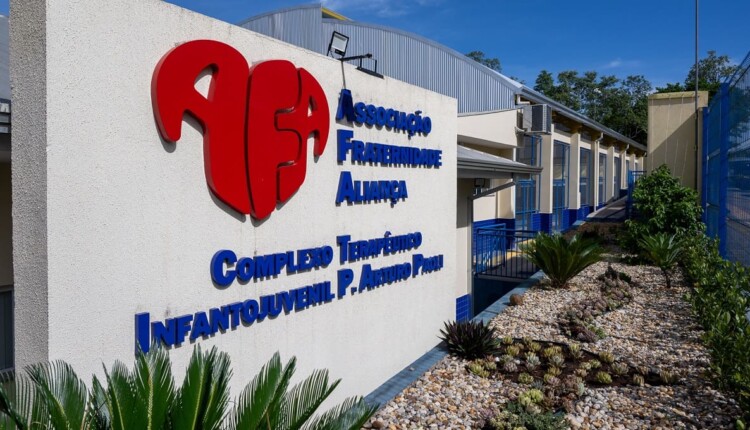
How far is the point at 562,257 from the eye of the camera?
11.4m

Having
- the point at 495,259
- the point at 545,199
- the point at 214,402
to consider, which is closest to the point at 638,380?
the point at 214,402

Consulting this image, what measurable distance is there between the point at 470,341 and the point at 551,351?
42.2 inches

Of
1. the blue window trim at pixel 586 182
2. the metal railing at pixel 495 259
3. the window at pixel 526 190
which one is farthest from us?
the blue window trim at pixel 586 182

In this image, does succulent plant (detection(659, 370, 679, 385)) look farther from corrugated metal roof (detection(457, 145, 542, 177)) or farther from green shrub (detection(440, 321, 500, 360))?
corrugated metal roof (detection(457, 145, 542, 177))

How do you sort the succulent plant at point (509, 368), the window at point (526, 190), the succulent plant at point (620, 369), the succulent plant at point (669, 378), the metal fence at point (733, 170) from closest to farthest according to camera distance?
the succulent plant at point (669, 378), the succulent plant at point (620, 369), the succulent plant at point (509, 368), the metal fence at point (733, 170), the window at point (526, 190)

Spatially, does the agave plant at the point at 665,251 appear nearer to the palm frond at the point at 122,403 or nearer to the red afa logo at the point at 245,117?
the red afa logo at the point at 245,117

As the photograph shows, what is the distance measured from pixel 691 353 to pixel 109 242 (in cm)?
688

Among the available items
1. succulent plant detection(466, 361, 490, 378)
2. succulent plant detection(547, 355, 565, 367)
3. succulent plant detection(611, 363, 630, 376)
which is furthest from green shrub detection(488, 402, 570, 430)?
succulent plant detection(611, 363, 630, 376)

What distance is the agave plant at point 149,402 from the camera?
8.84 ft

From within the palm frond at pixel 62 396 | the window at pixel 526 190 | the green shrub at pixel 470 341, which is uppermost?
the window at pixel 526 190

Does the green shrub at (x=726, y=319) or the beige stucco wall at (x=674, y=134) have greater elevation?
the beige stucco wall at (x=674, y=134)

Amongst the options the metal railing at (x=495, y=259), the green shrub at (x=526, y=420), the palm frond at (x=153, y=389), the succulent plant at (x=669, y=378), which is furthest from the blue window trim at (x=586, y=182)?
the palm frond at (x=153, y=389)

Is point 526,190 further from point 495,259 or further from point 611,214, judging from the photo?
point 611,214

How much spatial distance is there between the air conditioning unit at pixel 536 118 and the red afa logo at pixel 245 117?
14.1 metres
